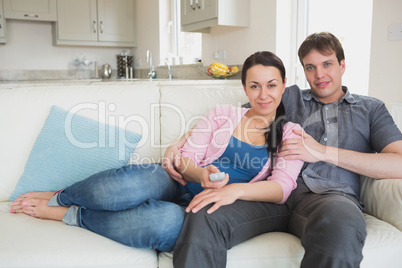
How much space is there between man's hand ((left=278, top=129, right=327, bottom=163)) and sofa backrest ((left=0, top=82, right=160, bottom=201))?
0.69 meters

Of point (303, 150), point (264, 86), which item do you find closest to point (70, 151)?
point (264, 86)

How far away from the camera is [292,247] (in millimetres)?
1250

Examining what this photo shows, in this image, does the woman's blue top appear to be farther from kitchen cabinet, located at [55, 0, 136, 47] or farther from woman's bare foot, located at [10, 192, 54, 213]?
kitchen cabinet, located at [55, 0, 136, 47]

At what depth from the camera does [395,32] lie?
203cm

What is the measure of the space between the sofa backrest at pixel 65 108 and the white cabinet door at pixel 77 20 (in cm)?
357

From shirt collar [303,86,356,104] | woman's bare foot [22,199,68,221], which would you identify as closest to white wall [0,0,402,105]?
shirt collar [303,86,356,104]

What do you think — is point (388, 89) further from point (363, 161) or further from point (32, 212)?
point (32, 212)

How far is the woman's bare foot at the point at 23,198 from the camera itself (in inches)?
59.7

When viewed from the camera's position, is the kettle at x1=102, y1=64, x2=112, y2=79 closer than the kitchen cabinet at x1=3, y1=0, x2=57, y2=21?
No

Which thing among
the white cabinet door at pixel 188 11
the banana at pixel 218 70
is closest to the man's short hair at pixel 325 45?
the banana at pixel 218 70

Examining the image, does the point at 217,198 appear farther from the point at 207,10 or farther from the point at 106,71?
the point at 106,71

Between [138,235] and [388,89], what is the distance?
1632 mm

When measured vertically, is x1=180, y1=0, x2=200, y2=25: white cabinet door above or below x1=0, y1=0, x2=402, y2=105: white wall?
above

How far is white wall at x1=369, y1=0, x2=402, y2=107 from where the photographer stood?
2.04 metres
